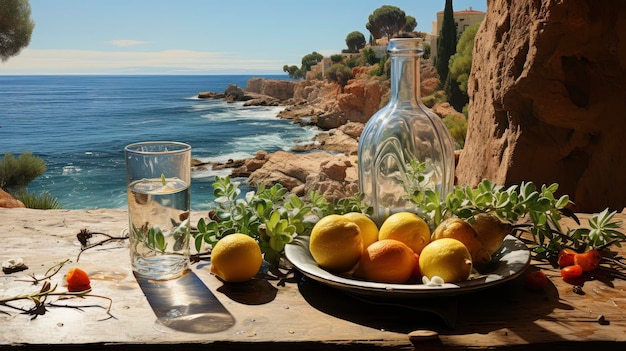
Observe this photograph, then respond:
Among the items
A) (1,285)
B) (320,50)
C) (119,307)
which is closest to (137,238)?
(119,307)

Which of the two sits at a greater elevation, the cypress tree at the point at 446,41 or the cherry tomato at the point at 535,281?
the cypress tree at the point at 446,41

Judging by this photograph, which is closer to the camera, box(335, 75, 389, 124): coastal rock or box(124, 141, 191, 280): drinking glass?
box(124, 141, 191, 280): drinking glass

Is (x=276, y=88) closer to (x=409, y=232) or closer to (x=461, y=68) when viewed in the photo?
(x=461, y=68)

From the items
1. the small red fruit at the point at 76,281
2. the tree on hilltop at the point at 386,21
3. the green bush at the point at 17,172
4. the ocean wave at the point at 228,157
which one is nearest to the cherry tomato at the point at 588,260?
the small red fruit at the point at 76,281

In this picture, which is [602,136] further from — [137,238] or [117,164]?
[117,164]

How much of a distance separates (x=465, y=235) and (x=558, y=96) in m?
2.78

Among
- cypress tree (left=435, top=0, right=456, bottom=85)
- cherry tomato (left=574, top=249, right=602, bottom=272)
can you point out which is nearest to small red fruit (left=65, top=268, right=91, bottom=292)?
cherry tomato (left=574, top=249, right=602, bottom=272)

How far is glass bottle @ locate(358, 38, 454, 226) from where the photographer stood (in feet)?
3.45

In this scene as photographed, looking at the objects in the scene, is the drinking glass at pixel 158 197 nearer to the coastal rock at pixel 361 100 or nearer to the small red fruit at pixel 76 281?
the small red fruit at pixel 76 281

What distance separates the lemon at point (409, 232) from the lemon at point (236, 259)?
20cm

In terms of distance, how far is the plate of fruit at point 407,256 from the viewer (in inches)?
31.1

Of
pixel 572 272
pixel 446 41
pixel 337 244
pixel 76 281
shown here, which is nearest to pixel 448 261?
pixel 337 244

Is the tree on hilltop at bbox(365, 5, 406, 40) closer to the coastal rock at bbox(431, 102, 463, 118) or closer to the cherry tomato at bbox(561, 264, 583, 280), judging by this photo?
the coastal rock at bbox(431, 102, 463, 118)

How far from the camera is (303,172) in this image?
490 inches
